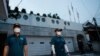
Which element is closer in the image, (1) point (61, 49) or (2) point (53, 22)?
(1) point (61, 49)

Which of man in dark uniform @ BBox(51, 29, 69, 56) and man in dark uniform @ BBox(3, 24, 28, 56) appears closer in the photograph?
man in dark uniform @ BBox(3, 24, 28, 56)

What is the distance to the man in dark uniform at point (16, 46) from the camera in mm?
4270

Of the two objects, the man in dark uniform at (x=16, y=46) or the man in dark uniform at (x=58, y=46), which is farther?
the man in dark uniform at (x=58, y=46)

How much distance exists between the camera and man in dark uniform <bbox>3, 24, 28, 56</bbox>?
168 inches

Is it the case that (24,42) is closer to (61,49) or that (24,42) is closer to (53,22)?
(61,49)

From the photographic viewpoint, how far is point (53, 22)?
29422 mm

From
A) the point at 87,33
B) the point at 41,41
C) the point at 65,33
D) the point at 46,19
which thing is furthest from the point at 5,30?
the point at 87,33

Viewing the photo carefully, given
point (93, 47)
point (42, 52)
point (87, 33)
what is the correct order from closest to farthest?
point (42, 52) → point (93, 47) → point (87, 33)

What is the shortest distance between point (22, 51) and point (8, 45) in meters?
0.41

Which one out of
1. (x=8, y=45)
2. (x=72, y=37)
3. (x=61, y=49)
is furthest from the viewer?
(x=72, y=37)

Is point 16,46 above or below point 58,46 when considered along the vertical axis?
above

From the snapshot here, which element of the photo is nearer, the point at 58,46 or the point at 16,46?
the point at 16,46

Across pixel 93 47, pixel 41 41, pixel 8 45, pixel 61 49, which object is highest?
pixel 8 45

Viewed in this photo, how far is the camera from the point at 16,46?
435 centimetres
